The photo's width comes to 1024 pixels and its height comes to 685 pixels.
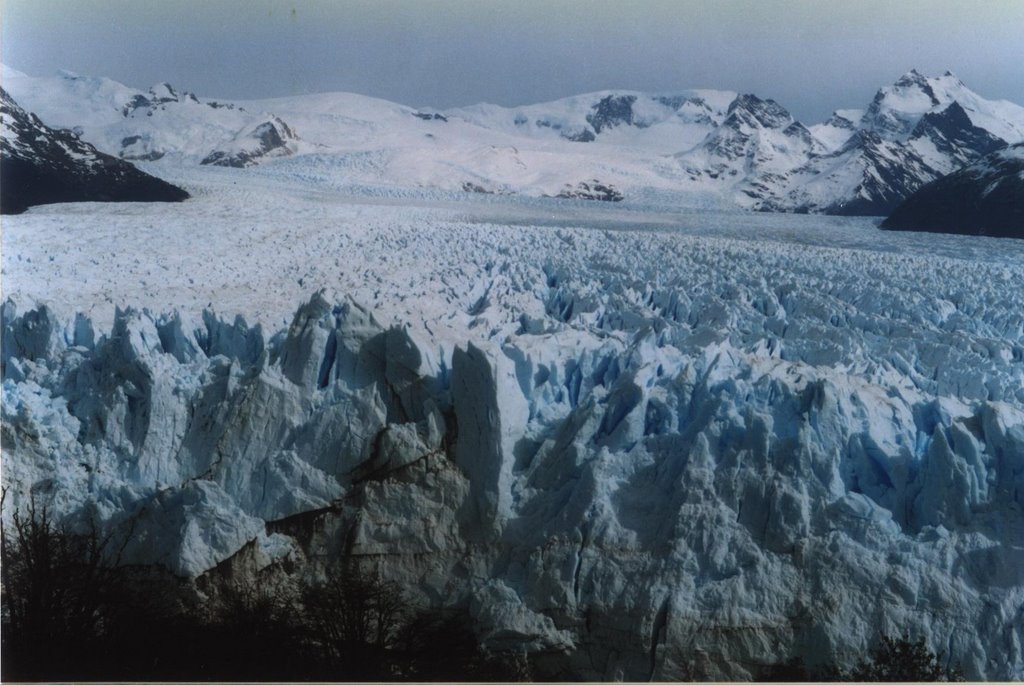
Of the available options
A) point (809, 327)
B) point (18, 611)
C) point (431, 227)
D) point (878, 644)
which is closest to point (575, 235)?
point (431, 227)

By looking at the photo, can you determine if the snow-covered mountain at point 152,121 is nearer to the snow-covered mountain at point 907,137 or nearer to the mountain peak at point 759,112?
the mountain peak at point 759,112

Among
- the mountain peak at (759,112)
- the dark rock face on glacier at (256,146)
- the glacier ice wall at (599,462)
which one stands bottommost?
the glacier ice wall at (599,462)

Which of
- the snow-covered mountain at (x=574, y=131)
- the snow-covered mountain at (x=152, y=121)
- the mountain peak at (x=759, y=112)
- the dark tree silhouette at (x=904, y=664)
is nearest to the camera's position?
the dark tree silhouette at (x=904, y=664)

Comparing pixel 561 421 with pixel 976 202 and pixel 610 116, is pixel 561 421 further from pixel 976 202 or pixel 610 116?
pixel 610 116

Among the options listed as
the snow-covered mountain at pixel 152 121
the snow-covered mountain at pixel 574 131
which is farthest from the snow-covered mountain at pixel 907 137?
the snow-covered mountain at pixel 152 121

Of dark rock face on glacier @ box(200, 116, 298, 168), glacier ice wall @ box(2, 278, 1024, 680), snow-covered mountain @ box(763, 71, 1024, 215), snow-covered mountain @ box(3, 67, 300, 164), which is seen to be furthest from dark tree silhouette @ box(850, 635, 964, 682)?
dark rock face on glacier @ box(200, 116, 298, 168)

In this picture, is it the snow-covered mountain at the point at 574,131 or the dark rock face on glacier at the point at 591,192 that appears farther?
the dark rock face on glacier at the point at 591,192

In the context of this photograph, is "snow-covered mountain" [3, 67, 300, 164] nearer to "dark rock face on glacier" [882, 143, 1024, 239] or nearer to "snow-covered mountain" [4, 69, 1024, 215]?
"snow-covered mountain" [4, 69, 1024, 215]

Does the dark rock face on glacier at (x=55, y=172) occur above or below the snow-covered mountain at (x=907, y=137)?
below
